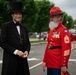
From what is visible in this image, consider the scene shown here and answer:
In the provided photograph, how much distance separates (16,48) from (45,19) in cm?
5687

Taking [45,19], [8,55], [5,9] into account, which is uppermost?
[8,55]

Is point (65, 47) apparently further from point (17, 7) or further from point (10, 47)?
point (17, 7)

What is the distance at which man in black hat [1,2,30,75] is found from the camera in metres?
6.07

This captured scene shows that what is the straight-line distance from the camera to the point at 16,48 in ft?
20.1

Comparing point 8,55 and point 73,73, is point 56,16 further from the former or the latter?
point 73,73

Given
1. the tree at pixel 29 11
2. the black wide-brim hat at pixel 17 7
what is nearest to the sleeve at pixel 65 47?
the black wide-brim hat at pixel 17 7

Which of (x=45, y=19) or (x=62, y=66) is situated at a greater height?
(x=62, y=66)

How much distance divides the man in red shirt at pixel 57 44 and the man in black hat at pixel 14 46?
425mm

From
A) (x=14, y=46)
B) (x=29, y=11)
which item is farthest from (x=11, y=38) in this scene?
(x=29, y=11)

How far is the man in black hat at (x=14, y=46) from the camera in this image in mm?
6074

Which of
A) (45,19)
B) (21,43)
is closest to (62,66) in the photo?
(21,43)

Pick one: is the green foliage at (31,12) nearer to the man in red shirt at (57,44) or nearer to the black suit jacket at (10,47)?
the black suit jacket at (10,47)

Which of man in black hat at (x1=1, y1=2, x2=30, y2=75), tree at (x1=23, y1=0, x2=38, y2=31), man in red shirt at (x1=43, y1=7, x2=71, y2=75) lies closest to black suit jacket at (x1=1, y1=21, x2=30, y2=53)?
man in black hat at (x1=1, y1=2, x2=30, y2=75)

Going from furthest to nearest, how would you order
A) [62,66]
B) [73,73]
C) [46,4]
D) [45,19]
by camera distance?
[46,4]
[45,19]
[73,73]
[62,66]
